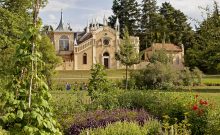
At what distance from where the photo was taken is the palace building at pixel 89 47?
70.9 meters

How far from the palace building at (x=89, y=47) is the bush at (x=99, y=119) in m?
57.8

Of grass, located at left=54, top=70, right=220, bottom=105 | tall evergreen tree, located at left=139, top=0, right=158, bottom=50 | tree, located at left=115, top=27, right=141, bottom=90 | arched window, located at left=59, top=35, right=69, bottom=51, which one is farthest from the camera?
tall evergreen tree, located at left=139, top=0, right=158, bottom=50

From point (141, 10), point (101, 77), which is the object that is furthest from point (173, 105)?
point (141, 10)

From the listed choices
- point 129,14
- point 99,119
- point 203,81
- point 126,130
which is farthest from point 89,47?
point 126,130

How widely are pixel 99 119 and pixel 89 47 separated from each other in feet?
202

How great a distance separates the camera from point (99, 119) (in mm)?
10766

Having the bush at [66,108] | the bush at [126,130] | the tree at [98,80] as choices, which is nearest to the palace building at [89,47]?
the tree at [98,80]

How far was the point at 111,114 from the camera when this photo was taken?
37.3 ft

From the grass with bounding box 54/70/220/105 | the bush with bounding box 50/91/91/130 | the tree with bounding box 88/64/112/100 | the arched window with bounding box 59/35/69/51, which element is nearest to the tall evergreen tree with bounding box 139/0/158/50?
the arched window with bounding box 59/35/69/51

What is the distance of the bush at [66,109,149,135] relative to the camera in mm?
10523

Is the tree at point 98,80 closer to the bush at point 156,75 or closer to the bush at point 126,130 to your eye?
the bush at point 126,130

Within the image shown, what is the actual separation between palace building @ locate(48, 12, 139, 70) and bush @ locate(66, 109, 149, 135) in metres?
57.8

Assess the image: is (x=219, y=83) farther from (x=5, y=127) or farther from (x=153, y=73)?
(x=5, y=127)

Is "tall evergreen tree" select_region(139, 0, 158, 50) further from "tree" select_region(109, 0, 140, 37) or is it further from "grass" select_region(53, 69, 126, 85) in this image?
"grass" select_region(53, 69, 126, 85)
